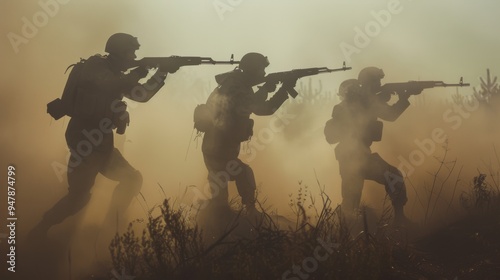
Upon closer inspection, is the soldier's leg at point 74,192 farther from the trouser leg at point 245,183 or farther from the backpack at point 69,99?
the trouser leg at point 245,183

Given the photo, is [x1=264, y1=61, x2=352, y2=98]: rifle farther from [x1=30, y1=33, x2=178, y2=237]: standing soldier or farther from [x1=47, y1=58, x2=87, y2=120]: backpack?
[x1=47, y1=58, x2=87, y2=120]: backpack

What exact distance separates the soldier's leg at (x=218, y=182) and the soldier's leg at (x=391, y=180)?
6.48 ft

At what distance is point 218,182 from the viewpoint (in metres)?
8.43

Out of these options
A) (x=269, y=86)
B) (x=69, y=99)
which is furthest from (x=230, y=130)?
(x=69, y=99)

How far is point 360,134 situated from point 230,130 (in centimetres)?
193

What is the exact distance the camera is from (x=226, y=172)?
27.7 feet

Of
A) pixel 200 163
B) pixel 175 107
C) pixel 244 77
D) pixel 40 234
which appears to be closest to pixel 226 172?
pixel 244 77

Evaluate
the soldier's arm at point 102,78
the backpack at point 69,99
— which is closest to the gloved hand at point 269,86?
the soldier's arm at point 102,78

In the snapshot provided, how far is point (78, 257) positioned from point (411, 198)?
6.13 meters

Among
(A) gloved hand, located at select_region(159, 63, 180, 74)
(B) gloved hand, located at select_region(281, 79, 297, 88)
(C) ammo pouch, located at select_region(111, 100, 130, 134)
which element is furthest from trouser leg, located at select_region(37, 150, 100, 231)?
(B) gloved hand, located at select_region(281, 79, 297, 88)

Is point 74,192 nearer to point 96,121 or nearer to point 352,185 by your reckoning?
point 96,121

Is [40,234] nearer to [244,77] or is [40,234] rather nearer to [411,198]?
[244,77]

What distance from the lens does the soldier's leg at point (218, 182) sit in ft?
27.5

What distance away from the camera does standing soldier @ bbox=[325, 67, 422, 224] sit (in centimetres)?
902
